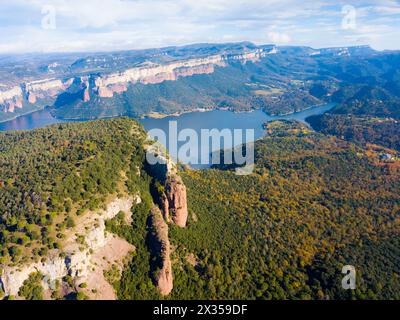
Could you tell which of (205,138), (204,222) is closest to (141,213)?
(204,222)

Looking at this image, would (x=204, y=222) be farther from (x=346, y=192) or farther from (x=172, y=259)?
(x=346, y=192)

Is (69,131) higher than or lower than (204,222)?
higher

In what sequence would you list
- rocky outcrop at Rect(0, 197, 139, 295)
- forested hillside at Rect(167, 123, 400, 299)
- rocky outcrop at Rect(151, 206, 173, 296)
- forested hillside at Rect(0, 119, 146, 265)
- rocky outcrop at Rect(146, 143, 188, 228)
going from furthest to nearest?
rocky outcrop at Rect(146, 143, 188, 228) → forested hillside at Rect(167, 123, 400, 299) → rocky outcrop at Rect(151, 206, 173, 296) → forested hillside at Rect(0, 119, 146, 265) → rocky outcrop at Rect(0, 197, 139, 295)

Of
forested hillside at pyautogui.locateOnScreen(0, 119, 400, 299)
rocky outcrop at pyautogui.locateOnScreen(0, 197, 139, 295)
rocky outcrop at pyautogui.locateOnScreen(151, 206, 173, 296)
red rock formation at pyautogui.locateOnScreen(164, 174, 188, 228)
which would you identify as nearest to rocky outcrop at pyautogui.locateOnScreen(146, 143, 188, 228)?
red rock formation at pyautogui.locateOnScreen(164, 174, 188, 228)

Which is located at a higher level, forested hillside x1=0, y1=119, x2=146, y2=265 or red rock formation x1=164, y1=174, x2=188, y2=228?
forested hillside x1=0, y1=119, x2=146, y2=265

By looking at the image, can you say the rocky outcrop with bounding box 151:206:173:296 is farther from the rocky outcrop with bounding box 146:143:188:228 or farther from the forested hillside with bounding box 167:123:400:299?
the rocky outcrop with bounding box 146:143:188:228

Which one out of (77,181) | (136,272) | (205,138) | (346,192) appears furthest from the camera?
(205,138)
